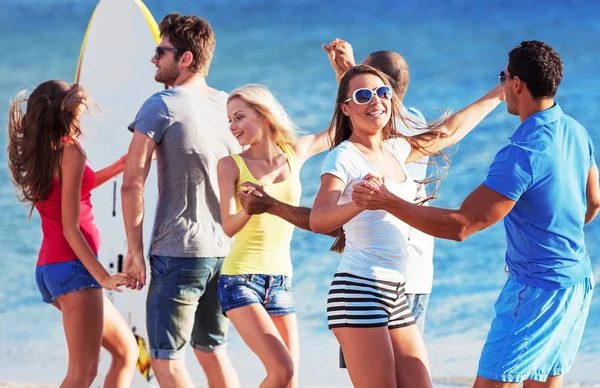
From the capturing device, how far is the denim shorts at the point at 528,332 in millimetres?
2695

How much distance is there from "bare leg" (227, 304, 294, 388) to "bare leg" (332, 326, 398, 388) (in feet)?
1.18

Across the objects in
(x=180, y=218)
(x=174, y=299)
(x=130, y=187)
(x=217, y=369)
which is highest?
(x=130, y=187)

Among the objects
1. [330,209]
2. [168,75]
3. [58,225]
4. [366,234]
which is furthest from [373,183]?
[58,225]

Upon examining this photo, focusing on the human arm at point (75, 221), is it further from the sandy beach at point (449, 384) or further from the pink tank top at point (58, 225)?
the sandy beach at point (449, 384)

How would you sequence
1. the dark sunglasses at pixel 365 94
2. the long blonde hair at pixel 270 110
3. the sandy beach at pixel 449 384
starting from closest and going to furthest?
the dark sunglasses at pixel 365 94
the long blonde hair at pixel 270 110
the sandy beach at pixel 449 384

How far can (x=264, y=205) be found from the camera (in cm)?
295

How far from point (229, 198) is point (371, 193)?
0.78 metres

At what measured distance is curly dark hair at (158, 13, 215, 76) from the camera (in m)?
3.49

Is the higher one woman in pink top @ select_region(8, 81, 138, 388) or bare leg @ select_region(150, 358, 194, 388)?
woman in pink top @ select_region(8, 81, 138, 388)

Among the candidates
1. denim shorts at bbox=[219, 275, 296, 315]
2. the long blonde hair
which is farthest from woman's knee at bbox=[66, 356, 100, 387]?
the long blonde hair

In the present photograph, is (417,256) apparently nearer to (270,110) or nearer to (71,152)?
(270,110)

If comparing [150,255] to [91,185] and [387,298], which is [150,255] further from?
[387,298]

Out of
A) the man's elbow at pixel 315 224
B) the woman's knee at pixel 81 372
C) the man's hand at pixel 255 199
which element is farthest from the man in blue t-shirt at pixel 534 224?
the woman's knee at pixel 81 372

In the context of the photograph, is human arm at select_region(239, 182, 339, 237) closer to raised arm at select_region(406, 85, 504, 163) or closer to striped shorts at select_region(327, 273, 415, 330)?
striped shorts at select_region(327, 273, 415, 330)
